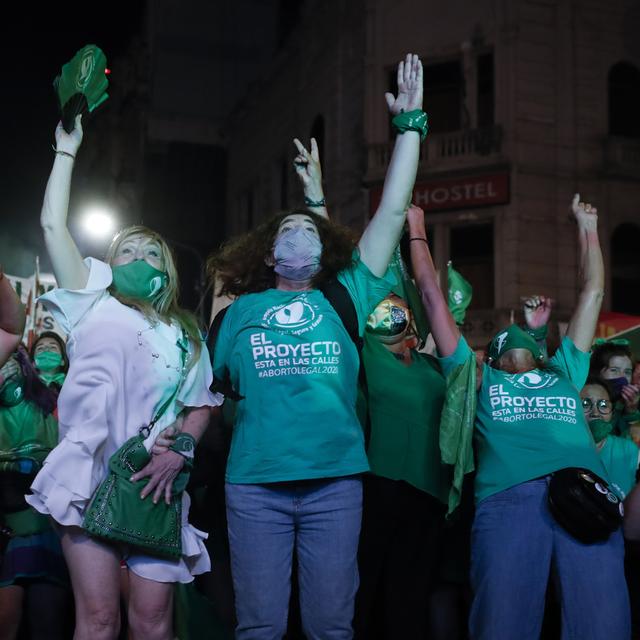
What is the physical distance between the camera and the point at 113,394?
11.8 feet

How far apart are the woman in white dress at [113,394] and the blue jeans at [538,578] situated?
3.87 feet

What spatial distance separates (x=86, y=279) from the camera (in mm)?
3754

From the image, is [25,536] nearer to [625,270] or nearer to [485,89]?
[485,89]

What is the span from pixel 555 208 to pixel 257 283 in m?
15.9

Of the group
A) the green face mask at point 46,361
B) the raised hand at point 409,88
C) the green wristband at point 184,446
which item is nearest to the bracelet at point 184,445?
the green wristband at point 184,446

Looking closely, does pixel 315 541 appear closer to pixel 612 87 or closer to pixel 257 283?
pixel 257 283

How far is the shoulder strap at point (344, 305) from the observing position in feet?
12.4

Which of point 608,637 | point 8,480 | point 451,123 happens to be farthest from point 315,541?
point 451,123

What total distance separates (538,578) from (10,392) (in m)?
2.77

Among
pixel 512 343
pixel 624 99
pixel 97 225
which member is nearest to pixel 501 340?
pixel 512 343

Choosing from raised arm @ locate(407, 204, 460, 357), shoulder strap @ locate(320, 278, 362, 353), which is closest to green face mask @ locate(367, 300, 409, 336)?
raised arm @ locate(407, 204, 460, 357)

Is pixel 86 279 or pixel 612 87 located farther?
pixel 612 87

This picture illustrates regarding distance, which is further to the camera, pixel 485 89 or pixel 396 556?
pixel 485 89

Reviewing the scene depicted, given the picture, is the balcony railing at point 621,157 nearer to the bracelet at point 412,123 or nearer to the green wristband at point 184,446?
the bracelet at point 412,123
